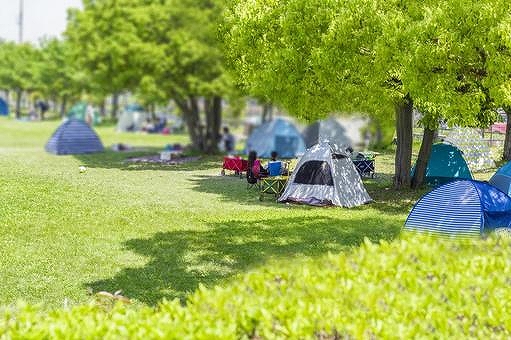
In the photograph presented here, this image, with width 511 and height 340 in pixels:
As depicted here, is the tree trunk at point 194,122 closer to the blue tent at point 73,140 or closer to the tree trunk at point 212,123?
the tree trunk at point 212,123

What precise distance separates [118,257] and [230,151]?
2544cm

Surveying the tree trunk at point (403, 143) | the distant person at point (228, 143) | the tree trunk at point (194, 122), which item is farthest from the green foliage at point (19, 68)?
the tree trunk at point (403, 143)

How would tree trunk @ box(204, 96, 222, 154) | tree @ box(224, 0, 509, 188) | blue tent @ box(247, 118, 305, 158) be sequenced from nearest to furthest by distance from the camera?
Answer: tree @ box(224, 0, 509, 188), tree trunk @ box(204, 96, 222, 154), blue tent @ box(247, 118, 305, 158)

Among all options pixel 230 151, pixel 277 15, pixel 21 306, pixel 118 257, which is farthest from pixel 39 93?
pixel 21 306

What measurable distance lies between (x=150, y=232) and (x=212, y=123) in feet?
68.8

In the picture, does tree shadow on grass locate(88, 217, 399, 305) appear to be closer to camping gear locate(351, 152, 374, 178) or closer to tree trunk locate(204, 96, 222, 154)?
camping gear locate(351, 152, 374, 178)

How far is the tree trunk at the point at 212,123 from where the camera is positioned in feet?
113

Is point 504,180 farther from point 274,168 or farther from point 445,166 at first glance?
point 274,168

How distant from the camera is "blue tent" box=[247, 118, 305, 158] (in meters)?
35.4

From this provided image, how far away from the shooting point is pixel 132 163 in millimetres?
29188

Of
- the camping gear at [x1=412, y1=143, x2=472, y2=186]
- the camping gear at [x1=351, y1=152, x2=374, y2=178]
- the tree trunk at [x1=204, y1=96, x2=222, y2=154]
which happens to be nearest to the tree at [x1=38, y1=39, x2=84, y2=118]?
the tree trunk at [x1=204, y1=96, x2=222, y2=154]

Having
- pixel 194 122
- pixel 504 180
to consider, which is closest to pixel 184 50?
pixel 194 122

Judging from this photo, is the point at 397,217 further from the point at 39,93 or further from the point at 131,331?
the point at 39,93

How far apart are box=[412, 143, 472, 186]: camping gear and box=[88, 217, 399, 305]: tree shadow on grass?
23.3 feet
